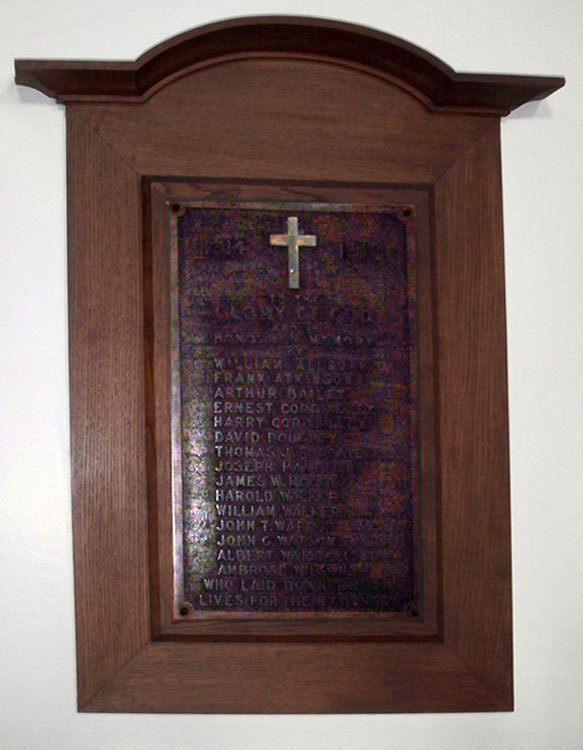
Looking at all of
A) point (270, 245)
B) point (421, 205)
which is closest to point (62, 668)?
point (270, 245)

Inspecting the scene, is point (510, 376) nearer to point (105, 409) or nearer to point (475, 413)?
point (475, 413)

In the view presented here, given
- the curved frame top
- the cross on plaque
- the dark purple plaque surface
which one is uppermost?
the curved frame top

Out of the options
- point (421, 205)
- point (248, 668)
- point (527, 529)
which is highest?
point (421, 205)

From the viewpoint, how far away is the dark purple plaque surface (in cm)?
154

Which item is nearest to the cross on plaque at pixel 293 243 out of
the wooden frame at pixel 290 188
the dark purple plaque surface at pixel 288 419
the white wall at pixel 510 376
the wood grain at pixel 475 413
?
the dark purple plaque surface at pixel 288 419

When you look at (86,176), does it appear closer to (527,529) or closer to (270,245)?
(270,245)

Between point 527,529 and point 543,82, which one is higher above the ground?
point 543,82

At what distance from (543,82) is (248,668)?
4.56 feet

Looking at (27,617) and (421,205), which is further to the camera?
(421,205)

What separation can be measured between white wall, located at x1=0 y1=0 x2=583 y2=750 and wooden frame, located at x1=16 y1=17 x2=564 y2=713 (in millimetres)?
44

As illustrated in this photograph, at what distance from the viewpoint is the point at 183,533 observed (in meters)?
1.53

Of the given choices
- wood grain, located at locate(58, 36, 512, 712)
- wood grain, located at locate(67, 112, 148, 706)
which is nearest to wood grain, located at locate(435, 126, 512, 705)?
wood grain, located at locate(58, 36, 512, 712)

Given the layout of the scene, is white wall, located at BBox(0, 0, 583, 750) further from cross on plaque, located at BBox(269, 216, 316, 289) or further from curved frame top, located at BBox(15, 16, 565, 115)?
cross on plaque, located at BBox(269, 216, 316, 289)

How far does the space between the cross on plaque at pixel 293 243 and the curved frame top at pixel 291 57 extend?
1.24ft
